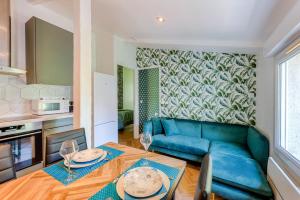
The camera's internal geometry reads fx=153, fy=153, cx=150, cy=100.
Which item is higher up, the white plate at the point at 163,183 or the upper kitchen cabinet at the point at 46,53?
the upper kitchen cabinet at the point at 46,53

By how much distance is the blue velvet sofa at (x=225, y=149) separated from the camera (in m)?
1.74

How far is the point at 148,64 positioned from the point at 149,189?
3.71 m

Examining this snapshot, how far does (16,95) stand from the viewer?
2344 mm

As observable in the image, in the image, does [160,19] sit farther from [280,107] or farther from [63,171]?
[63,171]

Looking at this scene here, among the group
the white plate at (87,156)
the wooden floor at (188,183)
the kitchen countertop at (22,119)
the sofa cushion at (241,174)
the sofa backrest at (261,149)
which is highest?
the kitchen countertop at (22,119)

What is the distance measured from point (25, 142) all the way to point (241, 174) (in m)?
2.77

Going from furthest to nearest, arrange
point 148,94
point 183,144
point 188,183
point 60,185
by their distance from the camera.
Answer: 1. point 148,94
2. point 183,144
3. point 188,183
4. point 60,185

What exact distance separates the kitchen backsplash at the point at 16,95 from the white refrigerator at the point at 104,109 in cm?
94

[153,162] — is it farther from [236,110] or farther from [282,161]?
[236,110]

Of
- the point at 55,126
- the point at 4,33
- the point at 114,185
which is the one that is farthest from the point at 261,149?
the point at 4,33

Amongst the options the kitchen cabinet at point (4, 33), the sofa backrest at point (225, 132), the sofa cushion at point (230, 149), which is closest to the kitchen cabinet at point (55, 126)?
the kitchen cabinet at point (4, 33)

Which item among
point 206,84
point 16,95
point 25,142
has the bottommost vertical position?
point 25,142

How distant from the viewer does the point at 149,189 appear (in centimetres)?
83

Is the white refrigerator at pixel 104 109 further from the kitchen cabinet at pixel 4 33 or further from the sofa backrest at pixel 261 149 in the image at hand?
the sofa backrest at pixel 261 149
